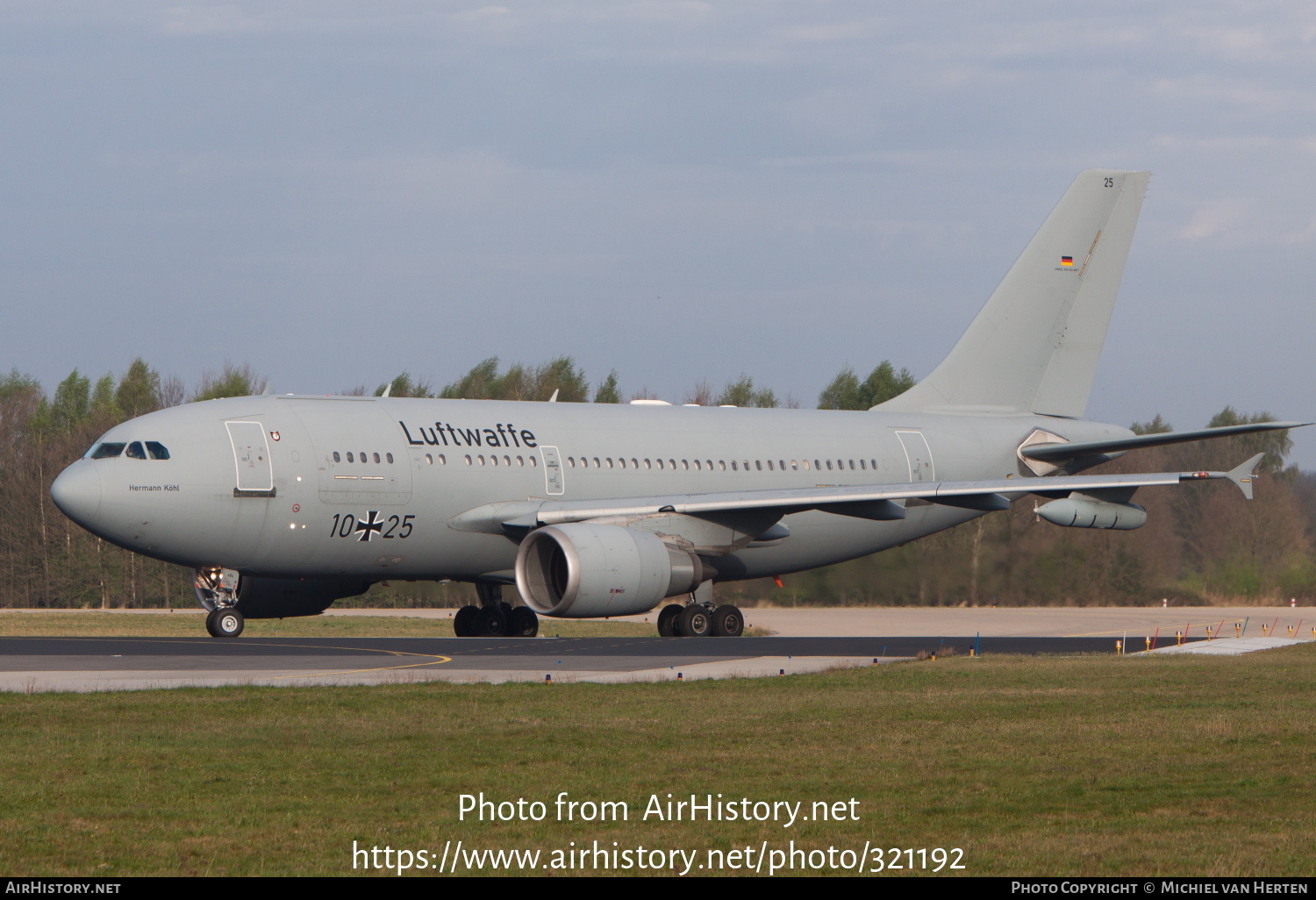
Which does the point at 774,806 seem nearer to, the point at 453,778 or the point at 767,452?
the point at 453,778

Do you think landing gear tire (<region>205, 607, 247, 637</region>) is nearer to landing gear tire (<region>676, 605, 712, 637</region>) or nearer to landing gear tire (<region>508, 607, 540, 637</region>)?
landing gear tire (<region>508, 607, 540, 637</region>)

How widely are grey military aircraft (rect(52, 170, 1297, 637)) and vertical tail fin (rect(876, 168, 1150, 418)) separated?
3.72ft

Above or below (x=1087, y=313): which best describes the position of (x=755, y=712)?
below

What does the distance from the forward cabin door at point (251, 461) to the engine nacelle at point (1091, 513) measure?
45.0 feet

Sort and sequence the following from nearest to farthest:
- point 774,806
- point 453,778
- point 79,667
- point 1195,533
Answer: point 774,806
point 453,778
point 79,667
point 1195,533

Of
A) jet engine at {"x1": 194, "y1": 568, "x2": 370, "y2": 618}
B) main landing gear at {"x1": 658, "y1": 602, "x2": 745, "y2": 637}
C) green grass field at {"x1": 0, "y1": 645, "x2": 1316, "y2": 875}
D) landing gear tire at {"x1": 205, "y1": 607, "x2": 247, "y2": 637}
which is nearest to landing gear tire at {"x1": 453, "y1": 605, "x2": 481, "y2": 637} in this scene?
jet engine at {"x1": 194, "y1": 568, "x2": 370, "y2": 618}

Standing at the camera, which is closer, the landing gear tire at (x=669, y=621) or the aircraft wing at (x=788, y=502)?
the aircraft wing at (x=788, y=502)

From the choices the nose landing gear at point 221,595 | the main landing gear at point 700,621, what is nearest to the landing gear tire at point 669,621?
the main landing gear at point 700,621

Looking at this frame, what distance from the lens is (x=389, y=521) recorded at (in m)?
27.0

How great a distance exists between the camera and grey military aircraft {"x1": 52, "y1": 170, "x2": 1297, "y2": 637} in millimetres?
25516

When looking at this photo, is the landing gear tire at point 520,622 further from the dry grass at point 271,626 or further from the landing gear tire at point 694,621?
the dry grass at point 271,626

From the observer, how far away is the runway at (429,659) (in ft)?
59.7
